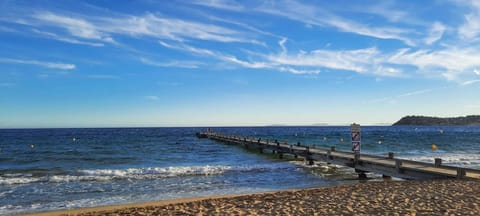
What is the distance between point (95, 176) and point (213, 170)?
5.95m

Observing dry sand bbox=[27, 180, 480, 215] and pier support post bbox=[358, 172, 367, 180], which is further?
pier support post bbox=[358, 172, 367, 180]

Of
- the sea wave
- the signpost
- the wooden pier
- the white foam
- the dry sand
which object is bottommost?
the sea wave

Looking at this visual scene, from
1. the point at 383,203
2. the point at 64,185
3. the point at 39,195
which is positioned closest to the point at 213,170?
the point at 64,185

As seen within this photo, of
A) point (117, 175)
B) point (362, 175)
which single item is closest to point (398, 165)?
point (362, 175)

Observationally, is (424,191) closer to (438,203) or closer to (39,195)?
(438,203)

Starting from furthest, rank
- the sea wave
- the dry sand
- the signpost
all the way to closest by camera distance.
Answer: the signpost
the sea wave
the dry sand

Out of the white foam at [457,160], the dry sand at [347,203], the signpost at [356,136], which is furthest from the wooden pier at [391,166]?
the white foam at [457,160]

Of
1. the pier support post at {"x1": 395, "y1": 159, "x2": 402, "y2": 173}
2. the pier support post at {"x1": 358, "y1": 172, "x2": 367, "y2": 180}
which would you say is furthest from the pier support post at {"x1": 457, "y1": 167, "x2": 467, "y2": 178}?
the pier support post at {"x1": 358, "y1": 172, "x2": 367, "y2": 180}

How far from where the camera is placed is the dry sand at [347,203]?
364 inches

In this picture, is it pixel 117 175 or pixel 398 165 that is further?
pixel 117 175

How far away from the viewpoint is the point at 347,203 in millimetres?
10203

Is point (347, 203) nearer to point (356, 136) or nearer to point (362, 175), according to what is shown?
point (362, 175)

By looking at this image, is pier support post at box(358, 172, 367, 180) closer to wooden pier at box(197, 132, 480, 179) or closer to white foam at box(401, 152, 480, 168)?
wooden pier at box(197, 132, 480, 179)

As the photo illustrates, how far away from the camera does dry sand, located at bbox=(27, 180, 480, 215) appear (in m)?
9.26
